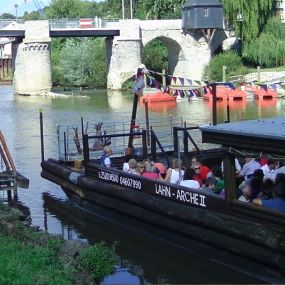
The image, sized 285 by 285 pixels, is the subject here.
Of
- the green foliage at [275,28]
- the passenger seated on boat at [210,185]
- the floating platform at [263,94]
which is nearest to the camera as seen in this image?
the passenger seated on boat at [210,185]

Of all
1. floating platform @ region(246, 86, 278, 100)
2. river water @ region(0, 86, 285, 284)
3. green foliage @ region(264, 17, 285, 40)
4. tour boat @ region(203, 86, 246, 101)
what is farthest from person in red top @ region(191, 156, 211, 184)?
green foliage @ region(264, 17, 285, 40)

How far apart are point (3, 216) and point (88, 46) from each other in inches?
2528

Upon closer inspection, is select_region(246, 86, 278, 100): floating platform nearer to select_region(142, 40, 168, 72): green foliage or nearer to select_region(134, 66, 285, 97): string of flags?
select_region(134, 66, 285, 97): string of flags

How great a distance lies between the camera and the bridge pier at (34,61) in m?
68.7

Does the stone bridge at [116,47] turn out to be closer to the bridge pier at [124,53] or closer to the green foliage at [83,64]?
Answer: the bridge pier at [124,53]

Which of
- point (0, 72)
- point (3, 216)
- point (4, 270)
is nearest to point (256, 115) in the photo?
point (3, 216)

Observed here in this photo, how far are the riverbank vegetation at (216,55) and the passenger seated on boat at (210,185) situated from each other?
5217cm

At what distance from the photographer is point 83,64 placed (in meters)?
75.6

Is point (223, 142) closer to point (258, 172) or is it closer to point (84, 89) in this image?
point (258, 172)

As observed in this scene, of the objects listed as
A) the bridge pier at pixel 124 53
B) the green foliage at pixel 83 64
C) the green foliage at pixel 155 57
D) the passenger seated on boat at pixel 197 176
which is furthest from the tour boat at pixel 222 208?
the green foliage at pixel 155 57

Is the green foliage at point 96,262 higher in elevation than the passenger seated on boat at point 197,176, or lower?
lower

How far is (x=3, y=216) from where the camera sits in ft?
47.1

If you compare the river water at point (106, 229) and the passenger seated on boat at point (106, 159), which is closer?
the river water at point (106, 229)

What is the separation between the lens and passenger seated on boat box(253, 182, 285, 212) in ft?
38.8
